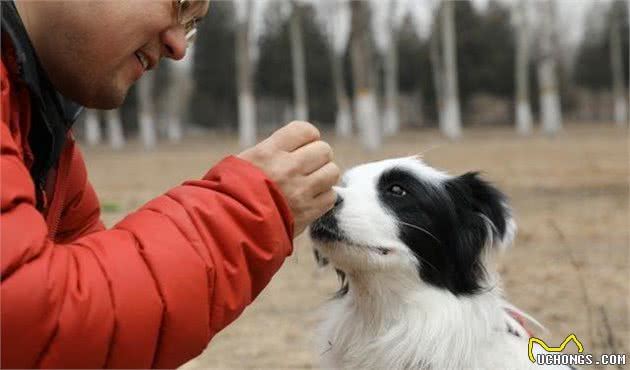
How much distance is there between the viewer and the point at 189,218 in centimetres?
129

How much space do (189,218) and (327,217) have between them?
1.02 m

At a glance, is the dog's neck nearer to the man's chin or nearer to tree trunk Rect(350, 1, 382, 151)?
the man's chin

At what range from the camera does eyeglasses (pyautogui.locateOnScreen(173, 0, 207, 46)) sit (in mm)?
1512

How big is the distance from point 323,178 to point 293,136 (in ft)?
0.34

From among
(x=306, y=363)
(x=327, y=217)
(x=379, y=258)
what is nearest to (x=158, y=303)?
(x=327, y=217)

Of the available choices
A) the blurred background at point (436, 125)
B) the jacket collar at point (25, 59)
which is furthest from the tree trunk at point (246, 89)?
the jacket collar at point (25, 59)

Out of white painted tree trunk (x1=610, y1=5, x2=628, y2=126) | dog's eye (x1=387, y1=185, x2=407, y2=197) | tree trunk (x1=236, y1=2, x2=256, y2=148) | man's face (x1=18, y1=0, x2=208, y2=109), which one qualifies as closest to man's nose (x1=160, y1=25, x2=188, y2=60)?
man's face (x1=18, y1=0, x2=208, y2=109)

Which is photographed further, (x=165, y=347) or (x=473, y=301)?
(x=473, y=301)

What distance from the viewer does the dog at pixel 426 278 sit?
8.12 ft

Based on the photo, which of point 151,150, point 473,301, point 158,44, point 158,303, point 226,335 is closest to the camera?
point 158,303

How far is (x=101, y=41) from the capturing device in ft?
4.64

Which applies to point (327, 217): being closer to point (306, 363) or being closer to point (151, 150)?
point (306, 363)

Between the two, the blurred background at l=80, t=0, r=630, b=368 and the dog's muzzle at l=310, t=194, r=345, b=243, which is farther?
the blurred background at l=80, t=0, r=630, b=368

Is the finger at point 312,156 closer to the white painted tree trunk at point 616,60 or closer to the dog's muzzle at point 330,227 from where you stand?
the dog's muzzle at point 330,227
